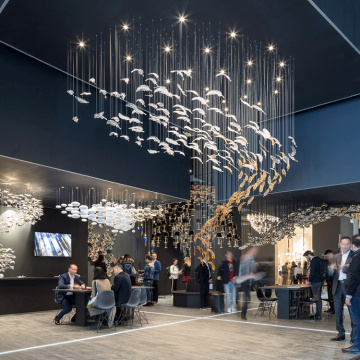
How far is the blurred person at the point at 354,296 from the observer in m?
5.68

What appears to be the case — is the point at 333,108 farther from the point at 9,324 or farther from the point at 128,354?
the point at 9,324

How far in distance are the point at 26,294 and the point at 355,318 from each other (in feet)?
26.9

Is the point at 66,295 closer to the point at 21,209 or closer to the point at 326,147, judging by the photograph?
the point at 21,209

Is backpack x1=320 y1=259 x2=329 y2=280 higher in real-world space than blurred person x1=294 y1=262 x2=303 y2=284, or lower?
higher

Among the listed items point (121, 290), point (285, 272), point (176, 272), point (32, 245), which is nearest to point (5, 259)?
point (32, 245)

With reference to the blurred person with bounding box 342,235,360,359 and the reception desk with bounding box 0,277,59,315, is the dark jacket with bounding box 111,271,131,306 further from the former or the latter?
the blurred person with bounding box 342,235,360,359

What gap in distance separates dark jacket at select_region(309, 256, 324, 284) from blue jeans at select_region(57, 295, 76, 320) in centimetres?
506

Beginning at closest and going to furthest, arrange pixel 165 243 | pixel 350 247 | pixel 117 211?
pixel 350 247
pixel 117 211
pixel 165 243

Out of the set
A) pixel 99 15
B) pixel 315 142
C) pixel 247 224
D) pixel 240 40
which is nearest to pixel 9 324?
pixel 99 15

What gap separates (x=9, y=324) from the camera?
8984 mm

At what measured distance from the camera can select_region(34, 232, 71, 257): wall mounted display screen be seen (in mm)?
12680

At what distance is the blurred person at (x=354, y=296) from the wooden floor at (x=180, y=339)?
22 cm

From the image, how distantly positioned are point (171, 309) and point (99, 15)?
25.4ft

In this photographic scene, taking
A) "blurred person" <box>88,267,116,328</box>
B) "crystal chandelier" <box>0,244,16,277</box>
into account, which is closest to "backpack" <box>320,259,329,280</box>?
"blurred person" <box>88,267,116,328</box>
